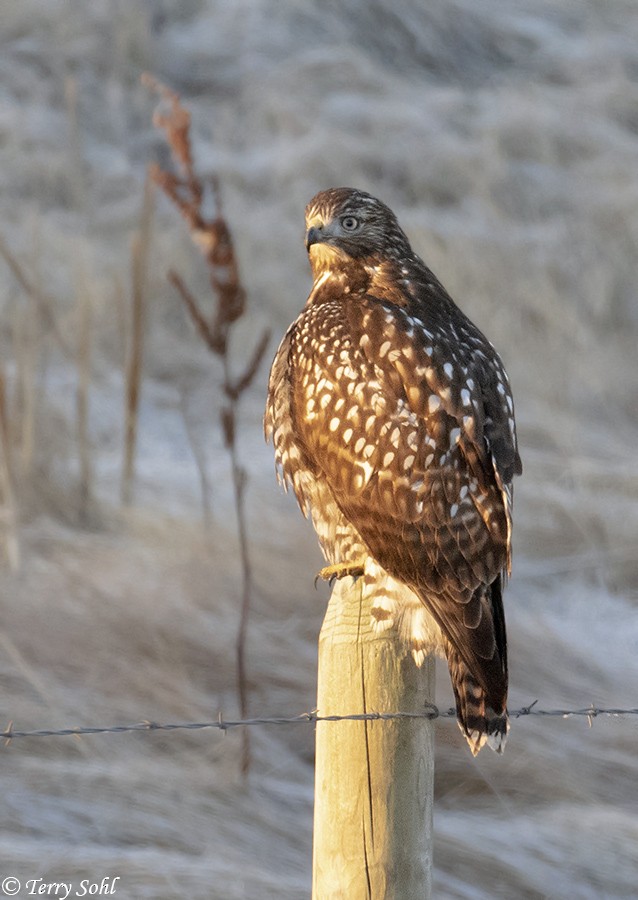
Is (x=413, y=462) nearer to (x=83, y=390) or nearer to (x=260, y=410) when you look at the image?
(x=83, y=390)

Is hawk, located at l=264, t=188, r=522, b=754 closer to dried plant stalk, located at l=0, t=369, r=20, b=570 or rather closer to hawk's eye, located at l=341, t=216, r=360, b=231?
hawk's eye, located at l=341, t=216, r=360, b=231

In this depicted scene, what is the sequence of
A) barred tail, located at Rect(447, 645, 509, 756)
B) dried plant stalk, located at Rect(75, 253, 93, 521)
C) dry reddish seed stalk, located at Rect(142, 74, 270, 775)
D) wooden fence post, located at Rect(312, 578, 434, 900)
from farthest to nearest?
dried plant stalk, located at Rect(75, 253, 93, 521) → dry reddish seed stalk, located at Rect(142, 74, 270, 775) → barred tail, located at Rect(447, 645, 509, 756) → wooden fence post, located at Rect(312, 578, 434, 900)

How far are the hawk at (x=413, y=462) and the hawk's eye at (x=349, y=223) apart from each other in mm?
192

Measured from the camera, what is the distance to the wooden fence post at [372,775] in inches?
75.5

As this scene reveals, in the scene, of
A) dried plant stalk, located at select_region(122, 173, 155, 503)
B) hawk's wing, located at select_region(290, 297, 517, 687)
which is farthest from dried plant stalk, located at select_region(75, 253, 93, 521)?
hawk's wing, located at select_region(290, 297, 517, 687)

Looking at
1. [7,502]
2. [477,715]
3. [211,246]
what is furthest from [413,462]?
[7,502]

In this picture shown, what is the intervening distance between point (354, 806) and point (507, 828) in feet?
6.70

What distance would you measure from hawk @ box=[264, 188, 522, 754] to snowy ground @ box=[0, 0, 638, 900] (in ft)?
4.72

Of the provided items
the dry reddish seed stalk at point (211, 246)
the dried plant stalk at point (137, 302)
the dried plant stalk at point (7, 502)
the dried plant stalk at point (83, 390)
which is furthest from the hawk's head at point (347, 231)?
the dried plant stalk at point (83, 390)

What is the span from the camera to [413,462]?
239 cm

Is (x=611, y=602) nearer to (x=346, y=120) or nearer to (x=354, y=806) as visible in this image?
(x=354, y=806)

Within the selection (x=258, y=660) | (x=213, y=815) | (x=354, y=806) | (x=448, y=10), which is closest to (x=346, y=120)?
(x=448, y=10)

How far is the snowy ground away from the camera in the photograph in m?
3.82

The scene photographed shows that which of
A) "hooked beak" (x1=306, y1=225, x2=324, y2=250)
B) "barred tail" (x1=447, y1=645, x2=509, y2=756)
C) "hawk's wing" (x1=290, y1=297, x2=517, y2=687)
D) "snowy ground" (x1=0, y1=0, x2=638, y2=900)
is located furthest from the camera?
"snowy ground" (x1=0, y1=0, x2=638, y2=900)
